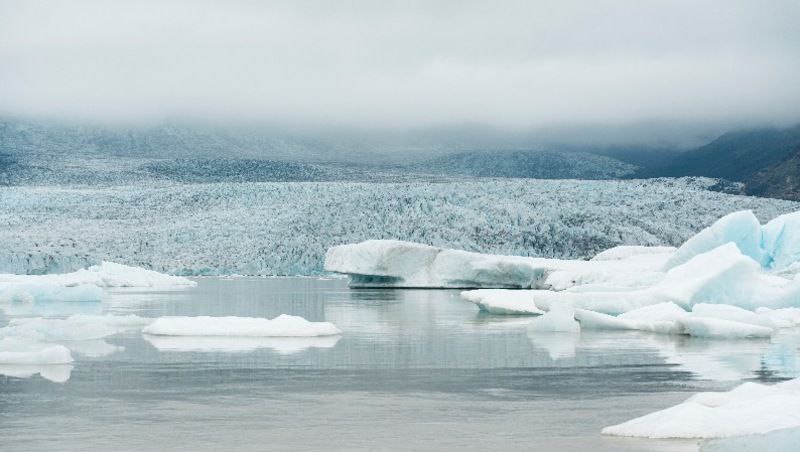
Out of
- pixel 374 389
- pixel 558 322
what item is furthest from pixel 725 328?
pixel 374 389

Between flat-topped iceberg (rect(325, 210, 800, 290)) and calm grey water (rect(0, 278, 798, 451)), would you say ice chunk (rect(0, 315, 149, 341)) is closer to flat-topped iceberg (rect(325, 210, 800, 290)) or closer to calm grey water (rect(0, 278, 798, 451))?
calm grey water (rect(0, 278, 798, 451))

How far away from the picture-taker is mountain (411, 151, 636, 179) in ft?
358

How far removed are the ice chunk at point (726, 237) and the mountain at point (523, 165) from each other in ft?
271

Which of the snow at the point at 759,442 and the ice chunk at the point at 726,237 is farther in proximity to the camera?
the ice chunk at the point at 726,237

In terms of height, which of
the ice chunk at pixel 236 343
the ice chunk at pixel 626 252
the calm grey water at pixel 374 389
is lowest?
the calm grey water at pixel 374 389

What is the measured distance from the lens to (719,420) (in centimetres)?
711

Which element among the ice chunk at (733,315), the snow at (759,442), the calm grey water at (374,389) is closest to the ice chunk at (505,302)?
the calm grey water at (374,389)

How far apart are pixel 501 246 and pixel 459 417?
42.7m

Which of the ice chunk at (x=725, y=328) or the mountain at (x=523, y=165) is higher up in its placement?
the mountain at (x=523, y=165)

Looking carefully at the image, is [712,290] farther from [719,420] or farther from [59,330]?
[719,420]

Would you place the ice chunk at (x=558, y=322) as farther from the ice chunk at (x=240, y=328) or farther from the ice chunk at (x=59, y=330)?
the ice chunk at (x=59, y=330)

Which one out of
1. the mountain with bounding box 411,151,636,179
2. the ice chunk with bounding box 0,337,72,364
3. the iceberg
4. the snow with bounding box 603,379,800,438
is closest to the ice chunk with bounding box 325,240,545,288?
the iceberg

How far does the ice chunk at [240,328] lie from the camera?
49.6 ft

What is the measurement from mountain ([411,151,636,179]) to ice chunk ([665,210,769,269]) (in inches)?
3255
